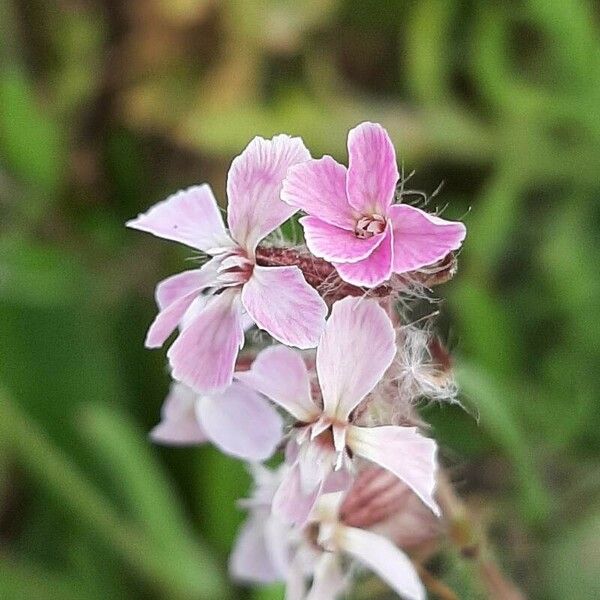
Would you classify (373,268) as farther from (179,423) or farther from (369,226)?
(179,423)

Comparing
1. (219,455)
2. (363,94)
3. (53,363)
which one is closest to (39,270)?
(53,363)

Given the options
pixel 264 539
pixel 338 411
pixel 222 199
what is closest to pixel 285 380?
pixel 338 411

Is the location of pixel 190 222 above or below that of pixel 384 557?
above

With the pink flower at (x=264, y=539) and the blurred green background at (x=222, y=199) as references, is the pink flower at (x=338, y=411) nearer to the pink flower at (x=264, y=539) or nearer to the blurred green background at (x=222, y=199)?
the pink flower at (x=264, y=539)

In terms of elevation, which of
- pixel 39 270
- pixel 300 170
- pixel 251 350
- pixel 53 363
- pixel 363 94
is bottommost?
pixel 53 363

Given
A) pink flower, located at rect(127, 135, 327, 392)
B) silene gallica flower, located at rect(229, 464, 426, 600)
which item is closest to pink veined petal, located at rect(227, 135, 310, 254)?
pink flower, located at rect(127, 135, 327, 392)

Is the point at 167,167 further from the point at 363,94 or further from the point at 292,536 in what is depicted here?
the point at 292,536

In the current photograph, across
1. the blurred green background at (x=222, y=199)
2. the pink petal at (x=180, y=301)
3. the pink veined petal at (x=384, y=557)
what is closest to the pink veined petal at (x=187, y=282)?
the pink petal at (x=180, y=301)
